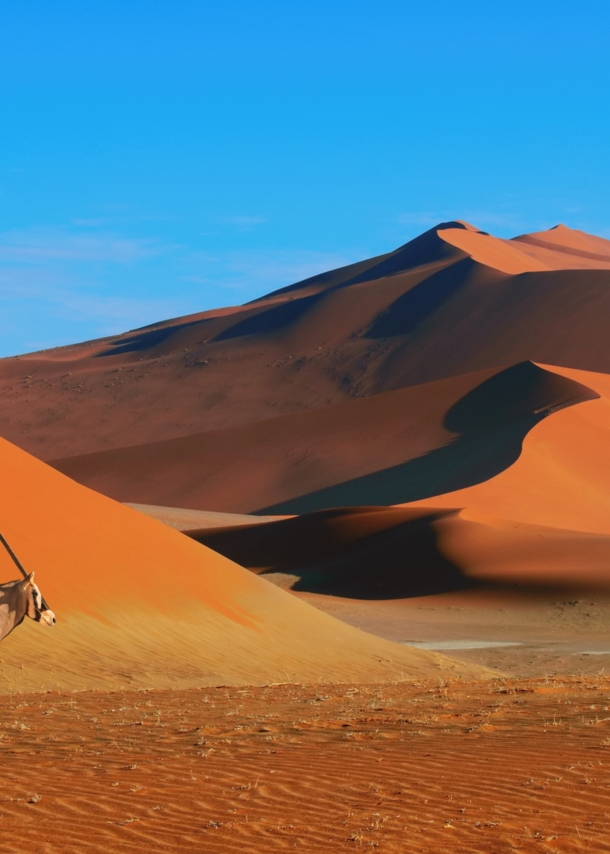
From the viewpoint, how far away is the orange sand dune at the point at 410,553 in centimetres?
2822

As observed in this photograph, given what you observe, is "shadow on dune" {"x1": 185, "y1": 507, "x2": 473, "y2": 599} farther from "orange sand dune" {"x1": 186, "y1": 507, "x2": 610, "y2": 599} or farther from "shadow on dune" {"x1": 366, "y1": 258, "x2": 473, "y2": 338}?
"shadow on dune" {"x1": 366, "y1": 258, "x2": 473, "y2": 338}

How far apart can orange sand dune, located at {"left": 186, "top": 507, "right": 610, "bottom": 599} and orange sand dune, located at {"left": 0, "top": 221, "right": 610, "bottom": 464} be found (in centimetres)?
3878

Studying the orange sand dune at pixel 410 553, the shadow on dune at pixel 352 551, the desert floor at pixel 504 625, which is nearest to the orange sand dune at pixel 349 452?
the shadow on dune at pixel 352 551

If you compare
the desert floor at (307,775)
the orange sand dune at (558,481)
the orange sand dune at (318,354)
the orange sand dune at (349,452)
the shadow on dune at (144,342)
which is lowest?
the desert floor at (307,775)

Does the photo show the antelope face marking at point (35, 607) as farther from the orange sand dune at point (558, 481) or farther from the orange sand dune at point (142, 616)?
the orange sand dune at point (558, 481)

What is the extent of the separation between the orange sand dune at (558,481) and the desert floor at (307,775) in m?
27.2

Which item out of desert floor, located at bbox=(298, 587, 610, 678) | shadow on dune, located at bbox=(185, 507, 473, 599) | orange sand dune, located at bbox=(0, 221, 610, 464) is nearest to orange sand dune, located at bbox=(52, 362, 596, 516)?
shadow on dune, located at bbox=(185, 507, 473, 599)

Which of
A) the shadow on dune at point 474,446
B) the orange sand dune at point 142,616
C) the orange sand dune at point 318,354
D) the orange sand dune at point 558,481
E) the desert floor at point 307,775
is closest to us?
the desert floor at point 307,775

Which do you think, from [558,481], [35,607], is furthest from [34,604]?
[558,481]

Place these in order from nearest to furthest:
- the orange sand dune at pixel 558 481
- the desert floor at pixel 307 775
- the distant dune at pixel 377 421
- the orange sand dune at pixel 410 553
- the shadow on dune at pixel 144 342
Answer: the desert floor at pixel 307 775 → the orange sand dune at pixel 410 553 → the distant dune at pixel 377 421 → the orange sand dune at pixel 558 481 → the shadow on dune at pixel 144 342

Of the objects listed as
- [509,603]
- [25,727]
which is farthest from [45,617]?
[509,603]

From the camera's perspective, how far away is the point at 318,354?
88.8 meters

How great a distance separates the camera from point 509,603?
2606 centimetres

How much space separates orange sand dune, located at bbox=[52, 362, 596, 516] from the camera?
49.3 m
